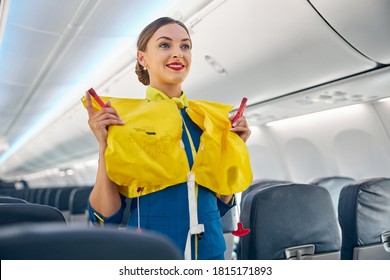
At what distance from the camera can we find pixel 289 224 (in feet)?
7.95

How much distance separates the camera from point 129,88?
6.39 metres

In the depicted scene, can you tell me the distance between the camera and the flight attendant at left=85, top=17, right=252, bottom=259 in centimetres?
172

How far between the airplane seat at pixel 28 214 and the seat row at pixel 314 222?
97 cm

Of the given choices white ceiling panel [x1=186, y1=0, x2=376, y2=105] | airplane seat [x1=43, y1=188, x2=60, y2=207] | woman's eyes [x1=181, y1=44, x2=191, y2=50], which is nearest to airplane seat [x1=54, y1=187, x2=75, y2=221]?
airplane seat [x1=43, y1=188, x2=60, y2=207]

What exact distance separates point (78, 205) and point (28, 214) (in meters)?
4.88

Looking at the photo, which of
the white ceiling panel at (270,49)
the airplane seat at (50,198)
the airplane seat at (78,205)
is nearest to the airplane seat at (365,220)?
the white ceiling panel at (270,49)

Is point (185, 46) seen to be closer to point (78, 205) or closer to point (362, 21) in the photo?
point (362, 21)

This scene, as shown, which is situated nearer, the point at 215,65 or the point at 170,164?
the point at 170,164

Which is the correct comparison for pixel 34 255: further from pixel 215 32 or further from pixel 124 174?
pixel 215 32

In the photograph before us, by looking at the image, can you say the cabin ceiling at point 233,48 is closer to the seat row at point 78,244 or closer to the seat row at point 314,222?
the seat row at point 314,222

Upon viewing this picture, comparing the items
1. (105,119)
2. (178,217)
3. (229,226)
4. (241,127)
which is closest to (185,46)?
(241,127)

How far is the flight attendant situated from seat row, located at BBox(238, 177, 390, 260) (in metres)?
0.53

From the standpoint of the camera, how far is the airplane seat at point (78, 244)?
89 cm

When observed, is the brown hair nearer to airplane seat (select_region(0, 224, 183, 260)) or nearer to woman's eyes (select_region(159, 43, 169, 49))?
woman's eyes (select_region(159, 43, 169, 49))
